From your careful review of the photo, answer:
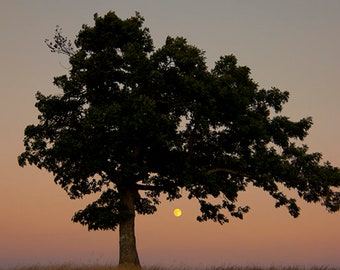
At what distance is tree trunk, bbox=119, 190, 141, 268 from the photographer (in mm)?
37656

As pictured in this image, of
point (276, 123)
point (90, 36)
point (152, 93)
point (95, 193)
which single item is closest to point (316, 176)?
point (276, 123)

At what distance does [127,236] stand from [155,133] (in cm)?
816

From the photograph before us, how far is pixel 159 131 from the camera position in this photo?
34.7 meters

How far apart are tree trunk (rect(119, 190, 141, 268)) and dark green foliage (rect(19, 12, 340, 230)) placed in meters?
0.61

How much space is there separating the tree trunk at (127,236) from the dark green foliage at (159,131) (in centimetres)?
61

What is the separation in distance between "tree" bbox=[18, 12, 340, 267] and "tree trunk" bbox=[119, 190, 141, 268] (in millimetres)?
73

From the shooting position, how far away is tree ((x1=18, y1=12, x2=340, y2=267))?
35.6m

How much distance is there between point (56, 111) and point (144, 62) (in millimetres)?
7826

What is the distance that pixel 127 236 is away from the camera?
38281 mm

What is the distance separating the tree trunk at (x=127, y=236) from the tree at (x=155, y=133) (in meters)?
0.07

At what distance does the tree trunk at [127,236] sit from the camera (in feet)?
124

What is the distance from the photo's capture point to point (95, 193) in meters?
39.0

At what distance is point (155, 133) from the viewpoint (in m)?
34.8

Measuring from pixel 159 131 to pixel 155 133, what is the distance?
0.94 ft
